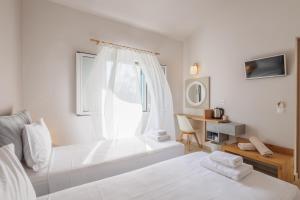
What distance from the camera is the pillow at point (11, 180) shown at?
879 millimetres

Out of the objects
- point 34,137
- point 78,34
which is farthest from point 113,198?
point 78,34

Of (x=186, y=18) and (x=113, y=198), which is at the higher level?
(x=186, y=18)

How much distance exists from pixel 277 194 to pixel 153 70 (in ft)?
8.88

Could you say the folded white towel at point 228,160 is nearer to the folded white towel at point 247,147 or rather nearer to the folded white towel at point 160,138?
the folded white towel at point 160,138

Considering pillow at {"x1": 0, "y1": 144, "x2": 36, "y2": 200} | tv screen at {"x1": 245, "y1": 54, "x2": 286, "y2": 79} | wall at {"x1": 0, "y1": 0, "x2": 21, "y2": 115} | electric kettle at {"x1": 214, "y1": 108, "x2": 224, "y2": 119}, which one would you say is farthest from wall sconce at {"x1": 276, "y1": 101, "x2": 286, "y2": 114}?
wall at {"x1": 0, "y1": 0, "x2": 21, "y2": 115}

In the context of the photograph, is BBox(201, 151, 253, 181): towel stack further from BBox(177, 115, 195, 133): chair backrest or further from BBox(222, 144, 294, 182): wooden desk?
BBox(177, 115, 195, 133): chair backrest

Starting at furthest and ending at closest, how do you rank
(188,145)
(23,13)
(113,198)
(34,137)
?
(188,145), (23,13), (34,137), (113,198)

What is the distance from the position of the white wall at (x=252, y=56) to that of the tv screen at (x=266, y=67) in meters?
0.09

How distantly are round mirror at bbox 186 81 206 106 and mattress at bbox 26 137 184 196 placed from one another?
68.7 inches

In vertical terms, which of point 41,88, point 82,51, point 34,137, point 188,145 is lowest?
point 188,145

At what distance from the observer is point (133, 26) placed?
3518mm

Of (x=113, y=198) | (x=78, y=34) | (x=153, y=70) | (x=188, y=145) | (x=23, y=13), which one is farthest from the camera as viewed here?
(x=188, y=145)

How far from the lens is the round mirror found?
153 inches

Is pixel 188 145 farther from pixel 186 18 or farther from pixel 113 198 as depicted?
pixel 113 198
